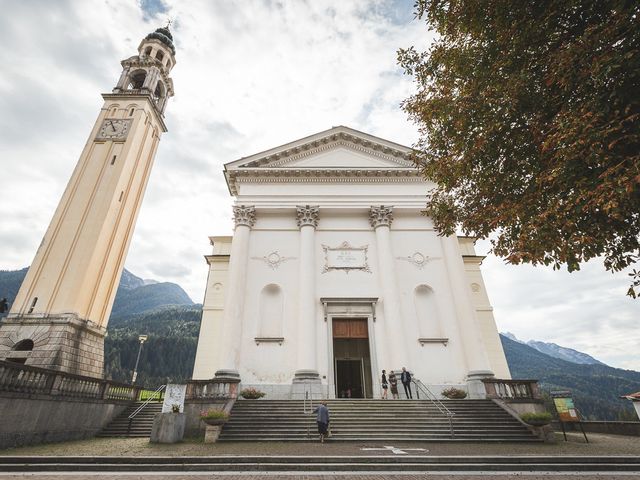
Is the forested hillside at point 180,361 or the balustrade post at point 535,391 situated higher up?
the forested hillside at point 180,361

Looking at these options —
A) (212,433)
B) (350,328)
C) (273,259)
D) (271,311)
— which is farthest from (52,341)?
(350,328)

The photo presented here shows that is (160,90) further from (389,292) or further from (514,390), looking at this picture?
(514,390)

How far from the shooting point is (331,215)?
19906mm

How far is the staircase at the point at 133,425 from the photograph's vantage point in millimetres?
12133

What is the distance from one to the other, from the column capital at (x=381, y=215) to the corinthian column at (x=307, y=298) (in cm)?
325

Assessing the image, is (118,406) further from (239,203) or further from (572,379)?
(572,379)

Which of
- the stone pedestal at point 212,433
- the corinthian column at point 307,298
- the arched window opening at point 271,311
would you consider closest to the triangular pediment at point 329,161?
the corinthian column at point 307,298

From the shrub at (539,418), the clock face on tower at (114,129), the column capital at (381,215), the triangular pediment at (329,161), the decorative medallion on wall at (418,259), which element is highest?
the clock face on tower at (114,129)

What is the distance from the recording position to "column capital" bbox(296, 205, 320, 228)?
1895cm

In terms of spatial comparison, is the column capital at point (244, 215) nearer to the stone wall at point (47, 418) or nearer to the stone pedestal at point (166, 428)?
the stone wall at point (47, 418)

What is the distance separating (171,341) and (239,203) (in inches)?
3137

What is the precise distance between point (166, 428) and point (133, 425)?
4467mm

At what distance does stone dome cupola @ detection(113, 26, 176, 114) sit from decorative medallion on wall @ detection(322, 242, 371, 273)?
19769 mm

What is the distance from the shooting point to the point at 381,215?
62.7ft
